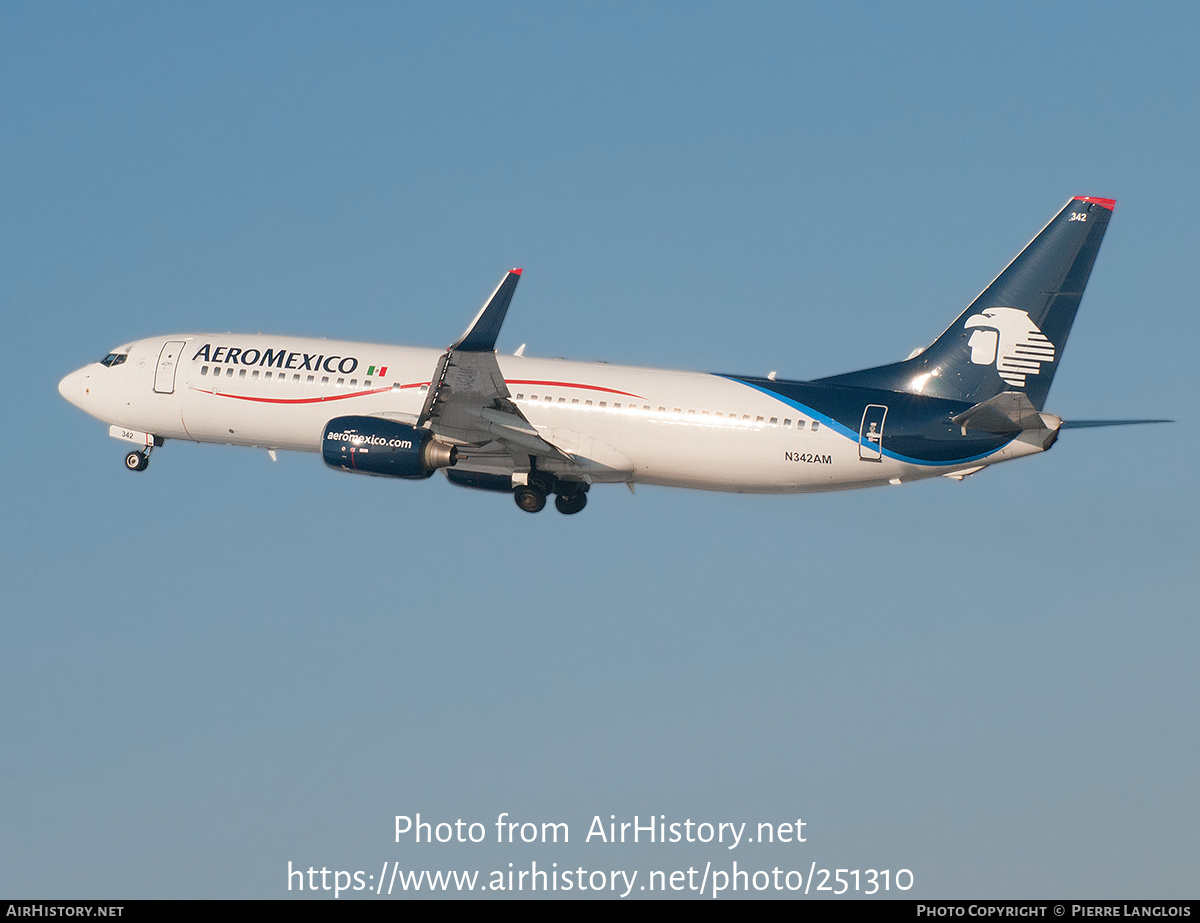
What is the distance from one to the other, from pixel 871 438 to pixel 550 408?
9643 mm

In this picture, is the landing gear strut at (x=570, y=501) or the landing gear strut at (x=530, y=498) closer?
the landing gear strut at (x=530, y=498)

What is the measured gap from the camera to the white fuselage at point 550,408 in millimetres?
40312

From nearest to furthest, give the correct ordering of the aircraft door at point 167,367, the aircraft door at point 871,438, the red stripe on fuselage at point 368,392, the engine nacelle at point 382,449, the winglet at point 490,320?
1. the winglet at point 490,320
2. the aircraft door at point 871,438
3. the engine nacelle at point 382,449
4. the red stripe on fuselage at point 368,392
5. the aircraft door at point 167,367

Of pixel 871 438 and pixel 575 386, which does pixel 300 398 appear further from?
pixel 871 438

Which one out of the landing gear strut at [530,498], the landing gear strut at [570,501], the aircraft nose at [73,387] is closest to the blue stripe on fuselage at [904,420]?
the landing gear strut at [570,501]

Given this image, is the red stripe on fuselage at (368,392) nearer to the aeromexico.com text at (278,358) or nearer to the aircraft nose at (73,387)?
the aeromexico.com text at (278,358)

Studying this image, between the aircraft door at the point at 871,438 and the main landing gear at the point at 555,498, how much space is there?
29.7 ft

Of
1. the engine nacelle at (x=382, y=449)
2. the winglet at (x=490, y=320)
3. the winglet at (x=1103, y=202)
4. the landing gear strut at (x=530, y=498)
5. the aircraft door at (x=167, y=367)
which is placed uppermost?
the winglet at (x=1103, y=202)

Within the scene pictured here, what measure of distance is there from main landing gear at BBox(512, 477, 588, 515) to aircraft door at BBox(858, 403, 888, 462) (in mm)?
9067

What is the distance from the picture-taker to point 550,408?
4272 cm

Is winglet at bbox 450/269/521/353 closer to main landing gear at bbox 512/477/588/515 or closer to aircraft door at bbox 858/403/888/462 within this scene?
main landing gear at bbox 512/477/588/515

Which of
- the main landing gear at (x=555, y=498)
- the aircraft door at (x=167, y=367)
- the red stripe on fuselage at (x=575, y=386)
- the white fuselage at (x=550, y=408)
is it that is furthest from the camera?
the aircraft door at (x=167, y=367)

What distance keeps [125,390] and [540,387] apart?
15.2 meters

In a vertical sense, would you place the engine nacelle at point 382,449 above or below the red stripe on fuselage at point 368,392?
below
